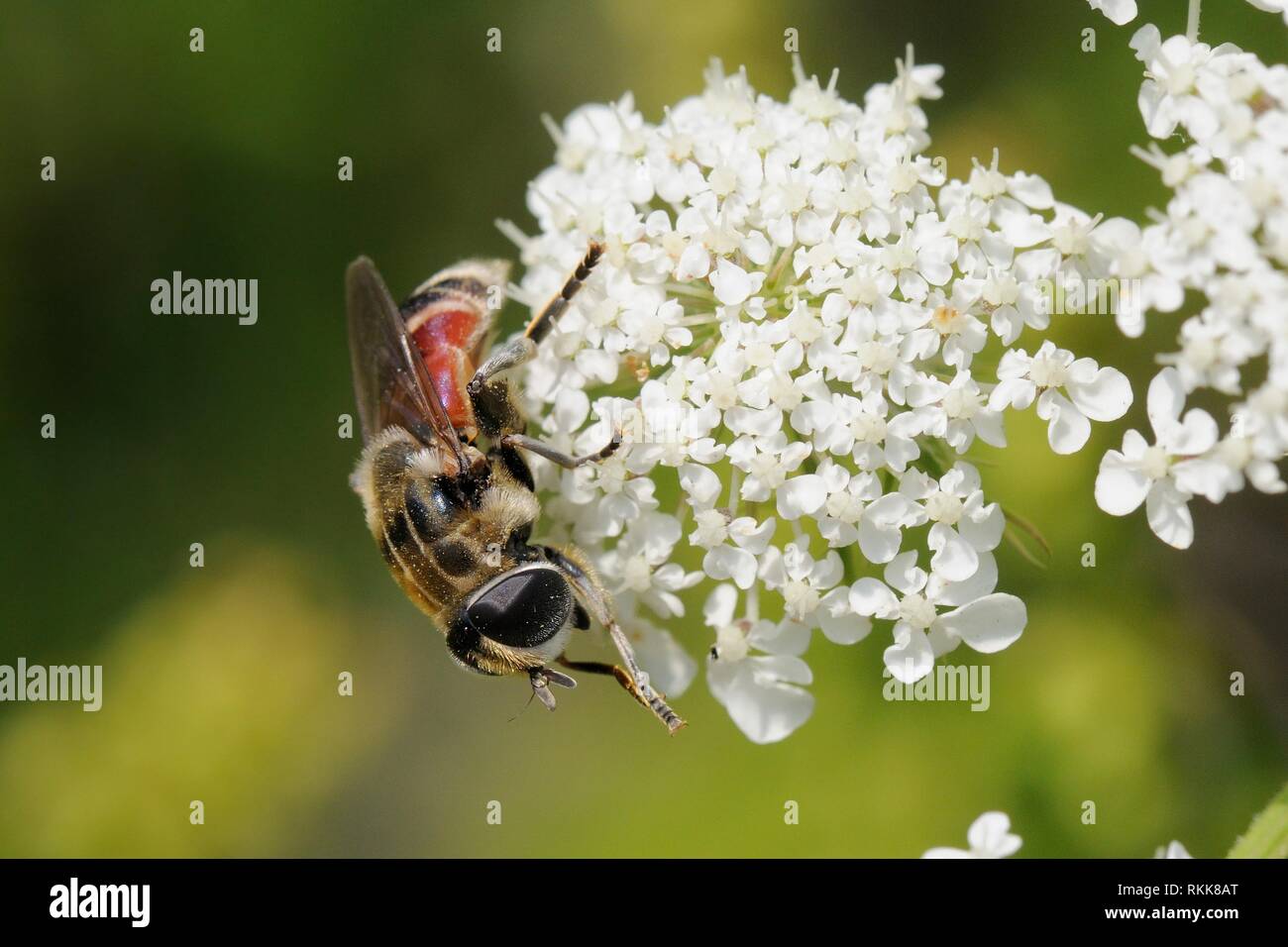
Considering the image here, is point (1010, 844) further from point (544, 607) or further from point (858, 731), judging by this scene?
point (858, 731)

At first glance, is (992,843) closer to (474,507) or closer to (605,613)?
(605,613)

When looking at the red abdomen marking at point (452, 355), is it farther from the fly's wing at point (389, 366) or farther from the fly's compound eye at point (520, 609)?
the fly's compound eye at point (520, 609)

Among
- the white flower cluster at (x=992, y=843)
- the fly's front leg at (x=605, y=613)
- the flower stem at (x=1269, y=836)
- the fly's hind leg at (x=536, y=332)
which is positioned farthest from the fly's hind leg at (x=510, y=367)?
the flower stem at (x=1269, y=836)

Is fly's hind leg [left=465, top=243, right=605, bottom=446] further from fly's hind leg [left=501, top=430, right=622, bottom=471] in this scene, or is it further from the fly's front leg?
the fly's front leg

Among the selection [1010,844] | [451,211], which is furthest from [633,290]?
[451,211]

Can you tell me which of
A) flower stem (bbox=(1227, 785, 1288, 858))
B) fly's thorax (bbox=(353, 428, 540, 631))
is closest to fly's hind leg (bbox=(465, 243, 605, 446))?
fly's thorax (bbox=(353, 428, 540, 631))

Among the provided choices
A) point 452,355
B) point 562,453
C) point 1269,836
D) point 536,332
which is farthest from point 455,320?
point 1269,836
